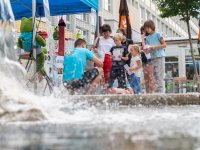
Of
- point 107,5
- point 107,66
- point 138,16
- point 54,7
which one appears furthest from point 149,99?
point 138,16

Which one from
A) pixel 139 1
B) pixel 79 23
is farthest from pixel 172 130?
pixel 139 1

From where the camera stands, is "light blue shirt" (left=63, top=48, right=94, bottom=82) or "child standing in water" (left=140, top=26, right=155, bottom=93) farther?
"child standing in water" (left=140, top=26, right=155, bottom=93)

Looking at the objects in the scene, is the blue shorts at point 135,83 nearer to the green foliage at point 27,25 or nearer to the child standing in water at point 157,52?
the child standing in water at point 157,52

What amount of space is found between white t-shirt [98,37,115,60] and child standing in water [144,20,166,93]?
81 cm

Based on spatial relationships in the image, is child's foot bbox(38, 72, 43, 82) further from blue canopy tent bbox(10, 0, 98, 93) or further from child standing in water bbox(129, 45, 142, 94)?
child standing in water bbox(129, 45, 142, 94)

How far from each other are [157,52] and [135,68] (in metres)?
0.45

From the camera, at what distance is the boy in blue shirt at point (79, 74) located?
788 centimetres

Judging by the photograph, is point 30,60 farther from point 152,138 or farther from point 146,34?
point 152,138

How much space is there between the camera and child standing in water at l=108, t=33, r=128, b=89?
8.51m

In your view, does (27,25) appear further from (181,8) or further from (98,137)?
(181,8)

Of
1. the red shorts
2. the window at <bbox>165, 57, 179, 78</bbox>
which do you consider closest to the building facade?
the window at <bbox>165, 57, 179, 78</bbox>

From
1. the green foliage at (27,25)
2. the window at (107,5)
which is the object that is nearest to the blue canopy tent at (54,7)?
the green foliage at (27,25)

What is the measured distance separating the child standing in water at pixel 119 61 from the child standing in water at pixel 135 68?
0.19 m

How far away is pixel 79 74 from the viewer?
313 inches
